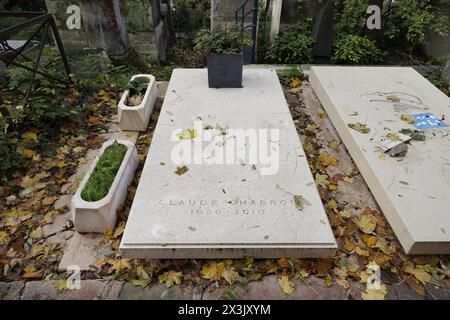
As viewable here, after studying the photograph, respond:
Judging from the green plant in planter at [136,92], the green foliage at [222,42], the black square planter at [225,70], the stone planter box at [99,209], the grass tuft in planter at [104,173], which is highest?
the green foliage at [222,42]

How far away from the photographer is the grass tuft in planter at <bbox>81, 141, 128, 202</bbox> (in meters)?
2.63

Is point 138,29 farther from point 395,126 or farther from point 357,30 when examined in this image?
point 395,126

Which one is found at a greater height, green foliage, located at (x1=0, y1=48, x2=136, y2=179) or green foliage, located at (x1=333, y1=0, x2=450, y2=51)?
green foliage, located at (x1=333, y1=0, x2=450, y2=51)

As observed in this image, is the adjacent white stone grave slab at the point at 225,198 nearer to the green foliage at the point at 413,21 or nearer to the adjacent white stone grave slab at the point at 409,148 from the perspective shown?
the adjacent white stone grave slab at the point at 409,148

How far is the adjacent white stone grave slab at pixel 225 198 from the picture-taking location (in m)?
2.41

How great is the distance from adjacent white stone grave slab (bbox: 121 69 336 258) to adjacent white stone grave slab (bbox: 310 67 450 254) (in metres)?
0.63

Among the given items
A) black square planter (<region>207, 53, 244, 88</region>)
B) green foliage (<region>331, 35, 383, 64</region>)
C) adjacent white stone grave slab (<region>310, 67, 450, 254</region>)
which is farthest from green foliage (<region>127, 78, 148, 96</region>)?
green foliage (<region>331, 35, 383, 64</region>)

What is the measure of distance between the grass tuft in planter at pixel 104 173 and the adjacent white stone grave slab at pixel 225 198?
28cm

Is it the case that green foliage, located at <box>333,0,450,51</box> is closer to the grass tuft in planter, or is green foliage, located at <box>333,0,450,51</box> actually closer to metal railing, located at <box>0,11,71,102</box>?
metal railing, located at <box>0,11,71,102</box>

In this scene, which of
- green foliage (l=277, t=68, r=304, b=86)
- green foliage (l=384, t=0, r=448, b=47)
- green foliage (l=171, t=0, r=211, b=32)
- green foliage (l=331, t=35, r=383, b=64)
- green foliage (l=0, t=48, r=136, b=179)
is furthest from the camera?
green foliage (l=171, t=0, r=211, b=32)

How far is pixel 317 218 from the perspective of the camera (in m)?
2.59

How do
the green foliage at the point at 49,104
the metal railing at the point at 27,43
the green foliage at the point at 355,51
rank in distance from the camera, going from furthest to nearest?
the green foliage at the point at 355,51
the metal railing at the point at 27,43
the green foliage at the point at 49,104

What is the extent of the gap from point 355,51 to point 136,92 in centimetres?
424

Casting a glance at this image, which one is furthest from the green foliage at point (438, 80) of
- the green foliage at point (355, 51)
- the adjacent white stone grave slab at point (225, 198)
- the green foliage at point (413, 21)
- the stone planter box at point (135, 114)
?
the stone planter box at point (135, 114)
